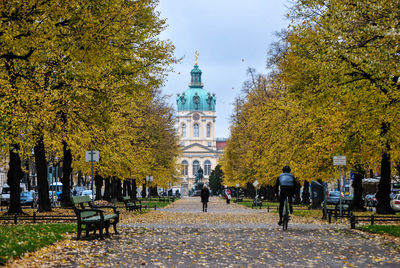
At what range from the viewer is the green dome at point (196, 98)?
591ft

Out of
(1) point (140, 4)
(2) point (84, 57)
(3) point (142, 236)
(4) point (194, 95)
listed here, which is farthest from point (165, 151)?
(4) point (194, 95)

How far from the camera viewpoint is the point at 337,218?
23609 millimetres

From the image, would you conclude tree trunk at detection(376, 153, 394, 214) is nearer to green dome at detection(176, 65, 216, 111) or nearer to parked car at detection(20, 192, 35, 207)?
parked car at detection(20, 192, 35, 207)

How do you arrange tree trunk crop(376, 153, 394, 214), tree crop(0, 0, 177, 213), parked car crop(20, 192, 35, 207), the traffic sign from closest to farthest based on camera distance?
tree crop(0, 0, 177, 213) < the traffic sign < tree trunk crop(376, 153, 394, 214) < parked car crop(20, 192, 35, 207)

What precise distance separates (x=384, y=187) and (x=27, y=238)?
16.5m

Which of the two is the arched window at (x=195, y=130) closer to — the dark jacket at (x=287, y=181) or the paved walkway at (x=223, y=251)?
the dark jacket at (x=287, y=181)

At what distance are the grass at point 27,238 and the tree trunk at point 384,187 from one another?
13.5 m

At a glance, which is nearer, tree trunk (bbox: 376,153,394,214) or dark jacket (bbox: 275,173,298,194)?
dark jacket (bbox: 275,173,298,194)

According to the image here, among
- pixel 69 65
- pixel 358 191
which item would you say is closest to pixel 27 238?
pixel 69 65

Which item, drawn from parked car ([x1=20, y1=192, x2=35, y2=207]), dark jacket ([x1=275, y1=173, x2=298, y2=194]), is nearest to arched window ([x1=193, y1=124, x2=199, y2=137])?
parked car ([x1=20, y1=192, x2=35, y2=207])

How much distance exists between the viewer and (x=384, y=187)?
82.6 ft

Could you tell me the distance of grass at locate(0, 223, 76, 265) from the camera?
34.3ft

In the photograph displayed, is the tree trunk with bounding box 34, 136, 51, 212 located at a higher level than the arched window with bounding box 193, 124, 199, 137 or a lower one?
lower

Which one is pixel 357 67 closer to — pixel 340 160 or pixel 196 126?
pixel 340 160
